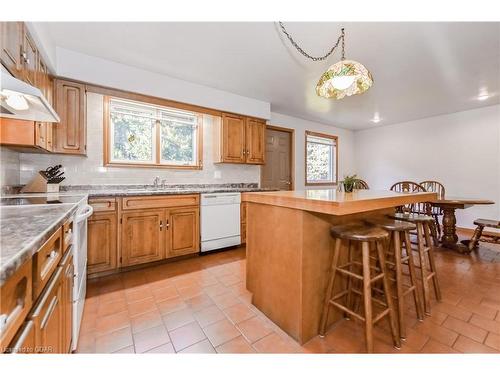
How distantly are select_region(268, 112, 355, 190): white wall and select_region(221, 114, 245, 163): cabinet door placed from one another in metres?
1.04

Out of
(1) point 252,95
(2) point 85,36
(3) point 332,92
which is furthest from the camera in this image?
(1) point 252,95

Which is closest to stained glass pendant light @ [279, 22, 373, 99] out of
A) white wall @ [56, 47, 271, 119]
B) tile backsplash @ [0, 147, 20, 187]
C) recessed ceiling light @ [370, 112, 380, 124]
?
white wall @ [56, 47, 271, 119]

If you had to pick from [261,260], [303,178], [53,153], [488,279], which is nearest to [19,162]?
[53,153]

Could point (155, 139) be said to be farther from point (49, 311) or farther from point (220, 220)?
point (49, 311)

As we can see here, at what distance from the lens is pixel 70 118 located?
2.46 metres

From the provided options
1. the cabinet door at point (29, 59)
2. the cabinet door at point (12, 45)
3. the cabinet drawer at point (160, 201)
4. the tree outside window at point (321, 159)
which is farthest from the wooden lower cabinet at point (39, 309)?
the tree outside window at point (321, 159)

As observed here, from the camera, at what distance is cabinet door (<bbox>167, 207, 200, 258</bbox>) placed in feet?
9.15

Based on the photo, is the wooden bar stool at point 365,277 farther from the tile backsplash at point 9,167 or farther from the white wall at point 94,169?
the tile backsplash at point 9,167

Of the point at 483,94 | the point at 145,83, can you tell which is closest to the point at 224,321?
the point at 145,83

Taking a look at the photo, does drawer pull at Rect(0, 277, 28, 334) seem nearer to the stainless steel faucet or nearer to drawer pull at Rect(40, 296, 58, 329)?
drawer pull at Rect(40, 296, 58, 329)
